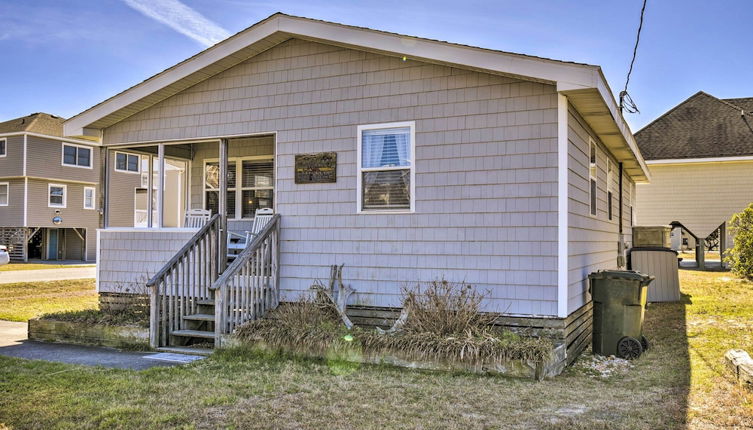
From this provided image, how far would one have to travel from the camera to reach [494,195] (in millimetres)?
7086

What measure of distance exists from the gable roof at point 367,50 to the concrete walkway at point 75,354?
3500 millimetres

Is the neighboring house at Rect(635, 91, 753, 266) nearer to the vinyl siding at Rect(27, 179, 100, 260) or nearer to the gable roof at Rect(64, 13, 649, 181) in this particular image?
the gable roof at Rect(64, 13, 649, 181)

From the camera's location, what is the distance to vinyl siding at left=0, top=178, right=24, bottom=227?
2980cm

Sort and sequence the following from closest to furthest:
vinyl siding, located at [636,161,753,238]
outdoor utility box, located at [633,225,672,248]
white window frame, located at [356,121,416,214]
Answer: white window frame, located at [356,121,416,214], outdoor utility box, located at [633,225,672,248], vinyl siding, located at [636,161,753,238]

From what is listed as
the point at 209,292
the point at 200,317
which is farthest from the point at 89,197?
the point at 200,317

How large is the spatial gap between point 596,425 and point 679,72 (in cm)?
1557

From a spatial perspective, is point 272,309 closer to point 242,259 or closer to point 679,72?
point 242,259

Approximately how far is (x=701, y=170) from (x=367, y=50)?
61.8 feet

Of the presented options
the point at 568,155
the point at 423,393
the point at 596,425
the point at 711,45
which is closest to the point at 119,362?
the point at 423,393

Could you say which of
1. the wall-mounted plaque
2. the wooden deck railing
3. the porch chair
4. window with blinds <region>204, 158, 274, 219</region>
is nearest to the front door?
the porch chair

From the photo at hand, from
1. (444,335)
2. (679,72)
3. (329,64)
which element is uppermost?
(679,72)

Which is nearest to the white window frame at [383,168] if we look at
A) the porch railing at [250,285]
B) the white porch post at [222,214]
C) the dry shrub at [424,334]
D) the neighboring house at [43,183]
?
the dry shrub at [424,334]

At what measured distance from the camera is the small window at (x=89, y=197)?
3294cm

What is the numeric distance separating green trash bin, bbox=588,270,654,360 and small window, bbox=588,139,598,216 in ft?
5.17
